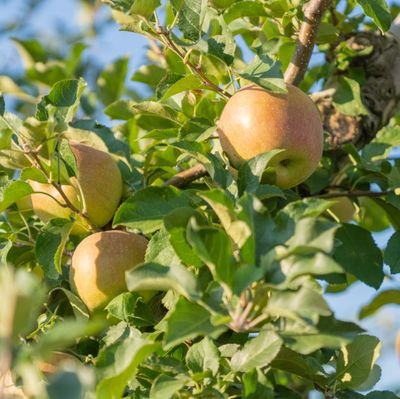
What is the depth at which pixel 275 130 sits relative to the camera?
4.62 feet

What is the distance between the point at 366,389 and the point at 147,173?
61 centimetres

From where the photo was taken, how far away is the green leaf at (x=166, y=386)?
42.8 inches

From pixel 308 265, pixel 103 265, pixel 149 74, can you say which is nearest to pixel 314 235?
pixel 308 265

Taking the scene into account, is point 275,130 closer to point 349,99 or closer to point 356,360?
point 356,360

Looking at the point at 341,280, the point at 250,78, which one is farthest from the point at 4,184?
the point at 341,280


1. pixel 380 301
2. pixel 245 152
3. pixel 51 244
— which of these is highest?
pixel 245 152

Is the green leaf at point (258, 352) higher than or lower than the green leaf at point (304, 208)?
lower

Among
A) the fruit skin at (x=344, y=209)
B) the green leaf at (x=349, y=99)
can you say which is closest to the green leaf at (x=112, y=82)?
the green leaf at (x=349, y=99)


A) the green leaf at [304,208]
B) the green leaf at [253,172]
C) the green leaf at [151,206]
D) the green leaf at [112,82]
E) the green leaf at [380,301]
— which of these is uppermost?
the green leaf at [304,208]

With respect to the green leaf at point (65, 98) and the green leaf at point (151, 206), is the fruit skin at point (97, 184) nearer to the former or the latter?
the green leaf at point (65, 98)

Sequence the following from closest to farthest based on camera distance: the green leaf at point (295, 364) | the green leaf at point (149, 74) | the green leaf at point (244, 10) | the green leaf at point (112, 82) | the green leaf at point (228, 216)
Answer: the green leaf at point (228, 216) → the green leaf at point (295, 364) → the green leaf at point (244, 10) → the green leaf at point (149, 74) → the green leaf at point (112, 82)

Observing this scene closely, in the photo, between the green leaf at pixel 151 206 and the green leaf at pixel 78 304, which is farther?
the green leaf at pixel 78 304

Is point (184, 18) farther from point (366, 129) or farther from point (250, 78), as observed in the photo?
point (366, 129)

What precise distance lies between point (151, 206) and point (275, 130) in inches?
9.3
